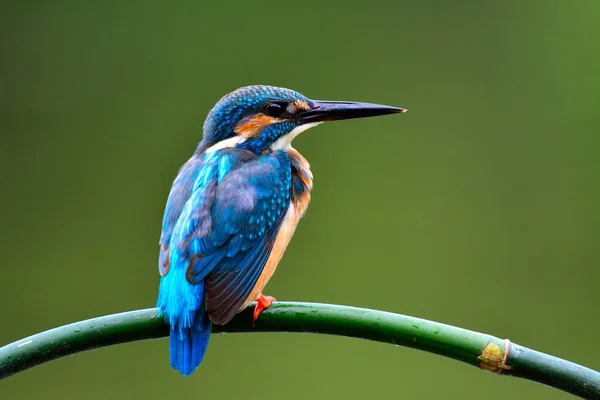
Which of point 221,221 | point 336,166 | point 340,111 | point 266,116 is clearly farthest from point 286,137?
point 336,166

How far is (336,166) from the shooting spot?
3887 mm

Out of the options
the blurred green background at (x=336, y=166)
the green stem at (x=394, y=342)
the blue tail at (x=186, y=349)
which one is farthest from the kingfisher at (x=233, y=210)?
the blurred green background at (x=336, y=166)

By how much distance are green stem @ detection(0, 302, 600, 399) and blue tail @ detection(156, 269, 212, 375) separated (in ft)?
1.06

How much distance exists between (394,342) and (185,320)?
0.57 metres

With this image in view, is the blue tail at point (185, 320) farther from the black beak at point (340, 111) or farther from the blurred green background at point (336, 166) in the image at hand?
the blurred green background at point (336, 166)

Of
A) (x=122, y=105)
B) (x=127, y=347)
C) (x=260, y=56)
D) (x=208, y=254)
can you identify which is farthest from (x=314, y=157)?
(x=208, y=254)

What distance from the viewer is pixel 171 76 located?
3941mm

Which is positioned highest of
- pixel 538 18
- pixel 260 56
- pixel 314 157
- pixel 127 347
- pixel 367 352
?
pixel 538 18

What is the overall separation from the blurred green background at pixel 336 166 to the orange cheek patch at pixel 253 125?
137 cm

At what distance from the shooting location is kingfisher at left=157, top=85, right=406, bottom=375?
1.76m

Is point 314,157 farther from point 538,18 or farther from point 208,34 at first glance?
point 538,18

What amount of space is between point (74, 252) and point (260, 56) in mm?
1136

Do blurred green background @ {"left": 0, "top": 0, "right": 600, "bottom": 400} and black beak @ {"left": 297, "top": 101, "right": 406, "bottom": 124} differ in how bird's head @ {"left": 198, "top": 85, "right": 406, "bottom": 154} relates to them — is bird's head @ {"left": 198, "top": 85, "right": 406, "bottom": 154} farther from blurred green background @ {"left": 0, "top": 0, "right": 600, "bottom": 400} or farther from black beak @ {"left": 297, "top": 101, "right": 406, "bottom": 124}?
blurred green background @ {"left": 0, "top": 0, "right": 600, "bottom": 400}

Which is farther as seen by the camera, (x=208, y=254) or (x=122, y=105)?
(x=122, y=105)
